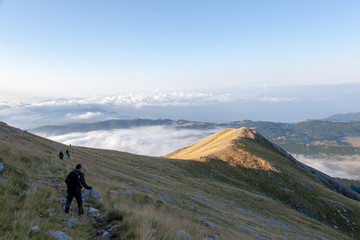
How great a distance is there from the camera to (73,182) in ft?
29.1

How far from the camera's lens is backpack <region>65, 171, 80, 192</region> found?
342 inches

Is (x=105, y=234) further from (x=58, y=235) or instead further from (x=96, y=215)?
(x=96, y=215)

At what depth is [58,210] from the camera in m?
7.95

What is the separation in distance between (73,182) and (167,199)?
13005 millimetres

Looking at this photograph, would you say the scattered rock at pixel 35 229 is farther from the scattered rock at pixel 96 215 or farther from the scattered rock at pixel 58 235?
the scattered rock at pixel 96 215

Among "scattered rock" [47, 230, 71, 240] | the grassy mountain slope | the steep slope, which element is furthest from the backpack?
the steep slope

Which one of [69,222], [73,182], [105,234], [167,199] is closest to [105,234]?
[105,234]

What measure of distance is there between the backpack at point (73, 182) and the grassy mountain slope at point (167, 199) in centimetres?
93

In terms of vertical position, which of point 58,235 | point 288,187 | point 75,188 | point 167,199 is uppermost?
point 75,188

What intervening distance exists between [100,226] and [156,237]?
2691 millimetres

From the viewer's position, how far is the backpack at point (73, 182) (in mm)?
8695

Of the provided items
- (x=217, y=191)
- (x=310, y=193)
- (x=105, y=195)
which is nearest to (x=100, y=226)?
(x=105, y=195)

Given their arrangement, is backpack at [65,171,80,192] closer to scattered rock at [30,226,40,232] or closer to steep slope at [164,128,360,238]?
scattered rock at [30,226,40,232]

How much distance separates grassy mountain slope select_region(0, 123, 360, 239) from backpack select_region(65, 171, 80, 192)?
93cm
